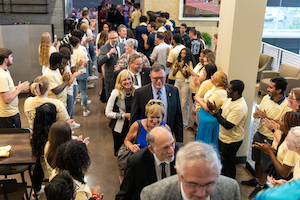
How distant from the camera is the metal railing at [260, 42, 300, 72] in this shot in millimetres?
9274

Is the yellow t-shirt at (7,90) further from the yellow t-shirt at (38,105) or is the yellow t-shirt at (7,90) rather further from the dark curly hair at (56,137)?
the dark curly hair at (56,137)

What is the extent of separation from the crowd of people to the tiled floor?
27cm

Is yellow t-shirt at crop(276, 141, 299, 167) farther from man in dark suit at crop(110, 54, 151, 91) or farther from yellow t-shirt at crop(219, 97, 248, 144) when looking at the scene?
man in dark suit at crop(110, 54, 151, 91)

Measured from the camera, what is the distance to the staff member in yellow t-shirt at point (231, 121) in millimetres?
3938

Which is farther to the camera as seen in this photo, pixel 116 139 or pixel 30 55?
pixel 30 55

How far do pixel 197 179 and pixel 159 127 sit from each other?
900 millimetres

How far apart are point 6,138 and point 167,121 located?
1.99 meters

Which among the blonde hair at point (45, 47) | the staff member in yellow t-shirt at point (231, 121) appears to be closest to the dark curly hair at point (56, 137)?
the staff member in yellow t-shirt at point (231, 121)

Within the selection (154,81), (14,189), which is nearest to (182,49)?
(154,81)

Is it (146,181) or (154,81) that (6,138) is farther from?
(146,181)

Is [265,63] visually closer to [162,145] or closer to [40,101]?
[40,101]

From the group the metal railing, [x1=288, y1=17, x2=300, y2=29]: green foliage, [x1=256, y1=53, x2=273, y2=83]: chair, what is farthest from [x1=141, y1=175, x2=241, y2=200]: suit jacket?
[x1=288, y1=17, x2=300, y2=29]: green foliage

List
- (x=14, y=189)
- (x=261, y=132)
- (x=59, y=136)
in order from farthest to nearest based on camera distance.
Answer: (x=261, y=132)
(x=14, y=189)
(x=59, y=136)

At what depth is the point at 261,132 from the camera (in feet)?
13.5
